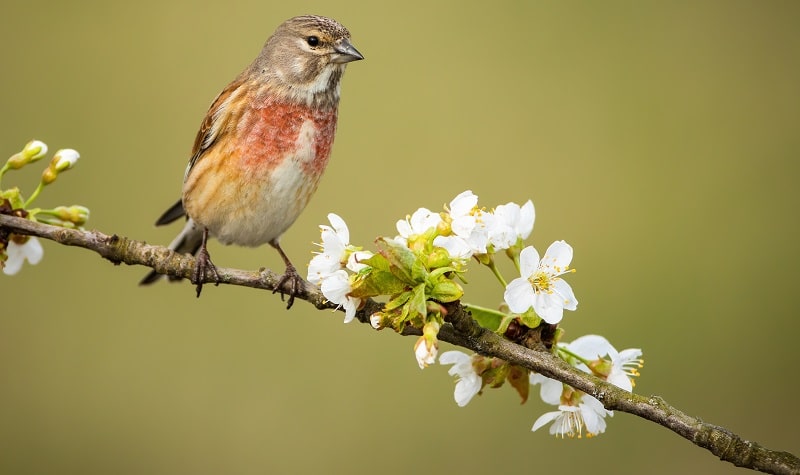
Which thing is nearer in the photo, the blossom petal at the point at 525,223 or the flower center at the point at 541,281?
the flower center at the point at 541,281

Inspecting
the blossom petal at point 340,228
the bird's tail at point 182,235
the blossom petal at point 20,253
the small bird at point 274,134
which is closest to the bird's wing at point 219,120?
the small bird at point 274,134

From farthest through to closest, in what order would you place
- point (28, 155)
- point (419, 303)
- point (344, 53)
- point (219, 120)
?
1. point (219, 120)
2. point (344, 53)
3. point (28, 155)
4. point (419, 303)

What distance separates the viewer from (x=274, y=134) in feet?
12.1

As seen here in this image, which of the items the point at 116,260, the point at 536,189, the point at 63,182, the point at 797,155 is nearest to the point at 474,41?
the point at 536,189

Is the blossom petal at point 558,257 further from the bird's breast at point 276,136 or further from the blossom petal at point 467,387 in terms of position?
the bird's breast at point 276,136

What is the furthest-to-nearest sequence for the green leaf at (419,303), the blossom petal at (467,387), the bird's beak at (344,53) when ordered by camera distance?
1. the bird's beak at (344,53)
2. the blossom petal at (467,387)
3. the green leaf at (419,303)

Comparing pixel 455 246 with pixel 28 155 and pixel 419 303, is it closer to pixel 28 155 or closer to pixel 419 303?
pixel 419 303

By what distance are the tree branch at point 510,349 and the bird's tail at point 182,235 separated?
51.2 inches

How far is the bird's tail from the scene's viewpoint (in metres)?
3.93

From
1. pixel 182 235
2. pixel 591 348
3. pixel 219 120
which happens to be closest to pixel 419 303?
pixel 591 348

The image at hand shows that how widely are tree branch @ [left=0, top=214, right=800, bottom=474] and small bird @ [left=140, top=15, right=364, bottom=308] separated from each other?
105 centimetres

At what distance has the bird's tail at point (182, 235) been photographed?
3926 mm

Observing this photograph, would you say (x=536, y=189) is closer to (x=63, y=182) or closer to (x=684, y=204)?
(x=684, y=204)

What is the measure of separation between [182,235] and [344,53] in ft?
4.05
